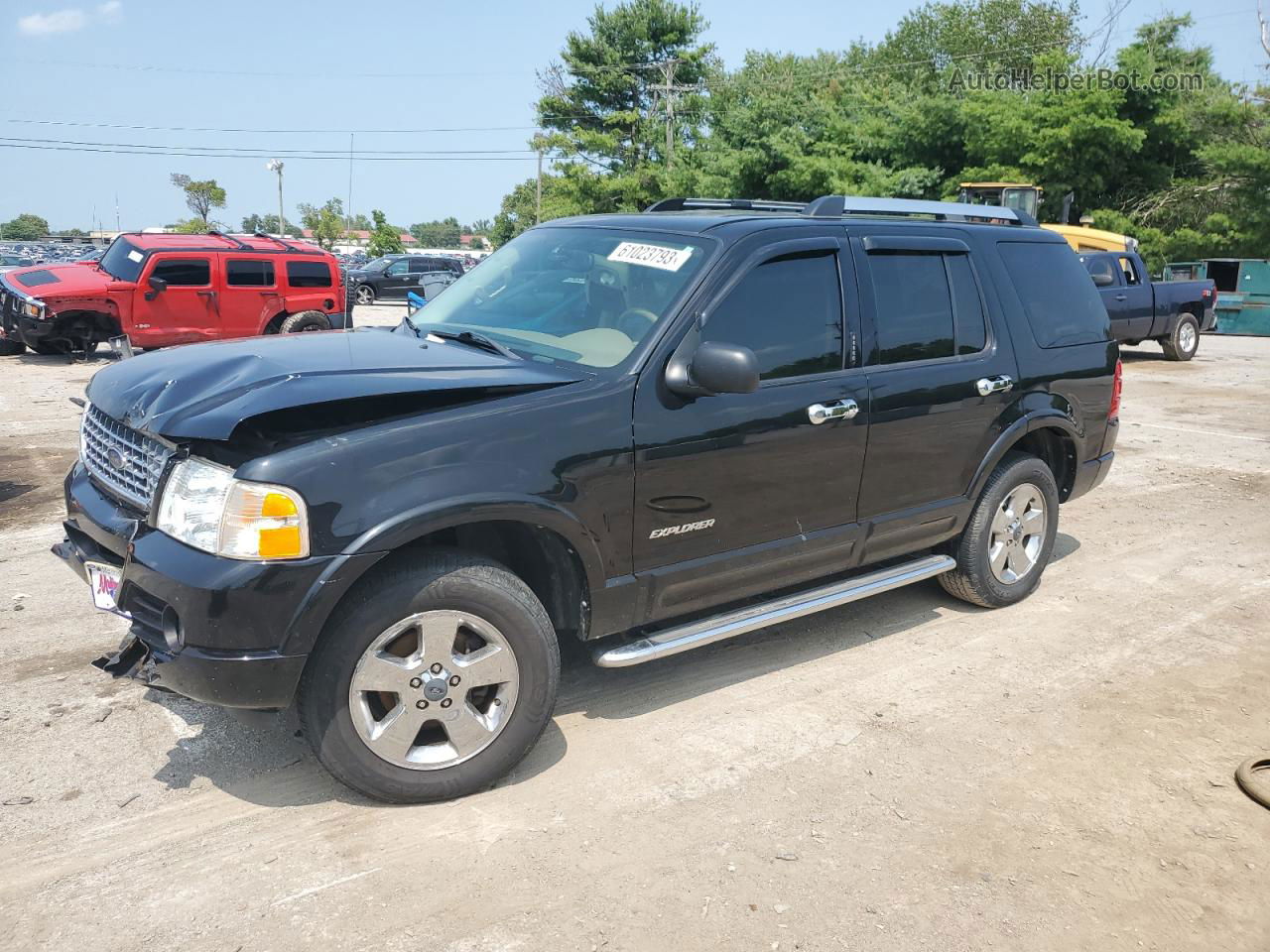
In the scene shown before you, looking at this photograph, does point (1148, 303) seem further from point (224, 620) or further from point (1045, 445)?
point (224, 620)

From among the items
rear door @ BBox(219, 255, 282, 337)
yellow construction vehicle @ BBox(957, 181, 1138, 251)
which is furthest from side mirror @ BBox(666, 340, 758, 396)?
yellow construction vehicle @ BBox(957, 181, 1138, 251)

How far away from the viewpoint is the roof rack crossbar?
15.1 feet

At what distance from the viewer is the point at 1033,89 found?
31.0 meters

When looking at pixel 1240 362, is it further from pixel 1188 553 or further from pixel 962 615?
pixel 962 615

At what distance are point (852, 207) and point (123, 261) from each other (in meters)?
13.5

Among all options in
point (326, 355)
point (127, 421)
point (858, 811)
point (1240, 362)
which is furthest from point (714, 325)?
point (1240, 362)

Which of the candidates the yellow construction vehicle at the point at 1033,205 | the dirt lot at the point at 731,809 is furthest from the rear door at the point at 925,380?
the yellow construction vehicle at the point at 1033,205

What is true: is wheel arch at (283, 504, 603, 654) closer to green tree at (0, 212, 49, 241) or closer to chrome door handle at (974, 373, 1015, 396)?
chrome door handle at (974, 373, 1015, 396)

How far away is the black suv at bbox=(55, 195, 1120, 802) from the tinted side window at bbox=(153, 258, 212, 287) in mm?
11764

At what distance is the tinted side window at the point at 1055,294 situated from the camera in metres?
5.28

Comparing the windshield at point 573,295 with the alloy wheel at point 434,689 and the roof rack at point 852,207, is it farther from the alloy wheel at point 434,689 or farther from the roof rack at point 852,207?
the alloy wheel at point 434,689

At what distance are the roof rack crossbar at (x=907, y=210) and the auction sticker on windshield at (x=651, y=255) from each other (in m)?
0.79

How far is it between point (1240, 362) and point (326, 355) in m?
19.1

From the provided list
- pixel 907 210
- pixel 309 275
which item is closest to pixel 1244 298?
pixel 309 275
